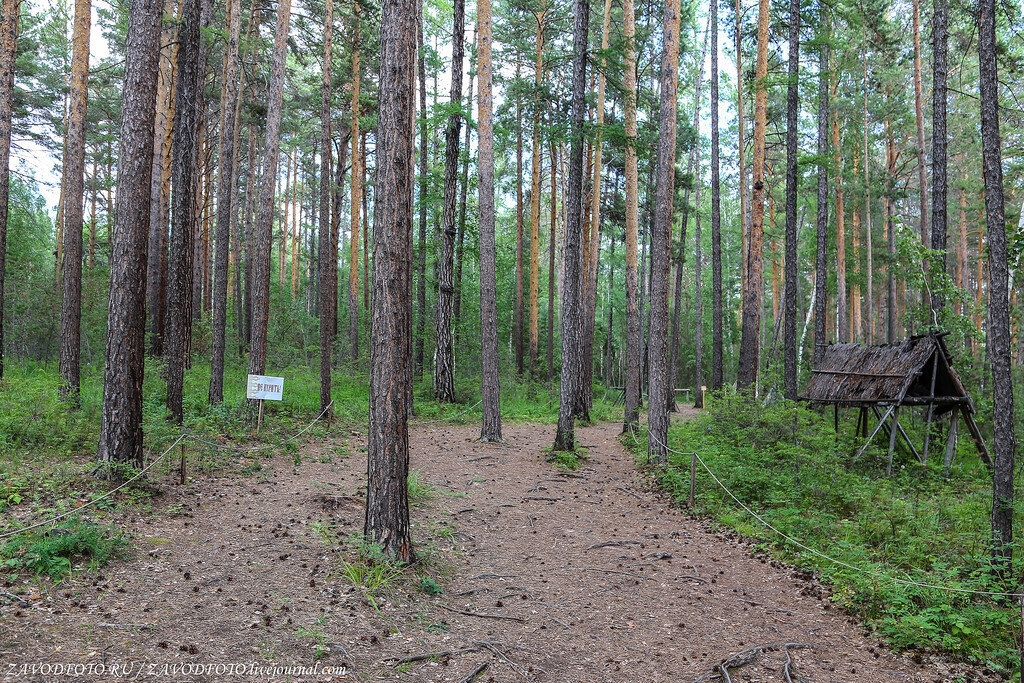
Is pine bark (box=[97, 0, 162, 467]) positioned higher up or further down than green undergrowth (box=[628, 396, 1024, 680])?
higher up

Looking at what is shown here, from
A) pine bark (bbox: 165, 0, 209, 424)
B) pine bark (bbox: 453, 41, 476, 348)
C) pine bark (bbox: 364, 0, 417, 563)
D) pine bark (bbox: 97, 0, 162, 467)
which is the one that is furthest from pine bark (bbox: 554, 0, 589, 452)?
pine bark (bbox: 97, 0, 162, 467)

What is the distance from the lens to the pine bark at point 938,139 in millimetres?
11836

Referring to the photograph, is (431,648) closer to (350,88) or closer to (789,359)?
(789,359)

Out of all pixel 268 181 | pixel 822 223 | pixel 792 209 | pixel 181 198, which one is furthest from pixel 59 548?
pixel 822 223

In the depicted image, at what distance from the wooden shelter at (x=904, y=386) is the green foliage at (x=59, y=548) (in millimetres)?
11172

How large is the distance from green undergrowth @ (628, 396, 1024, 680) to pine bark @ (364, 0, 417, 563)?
432cm

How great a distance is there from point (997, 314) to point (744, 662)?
3963mm

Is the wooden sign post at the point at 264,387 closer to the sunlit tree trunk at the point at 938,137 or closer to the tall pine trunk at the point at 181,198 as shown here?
the tall pine trunk at the point at 181,198

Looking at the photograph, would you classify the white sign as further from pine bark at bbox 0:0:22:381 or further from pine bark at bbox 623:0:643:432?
pine bark at bbox 623:0:643:432

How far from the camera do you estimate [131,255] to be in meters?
6.61

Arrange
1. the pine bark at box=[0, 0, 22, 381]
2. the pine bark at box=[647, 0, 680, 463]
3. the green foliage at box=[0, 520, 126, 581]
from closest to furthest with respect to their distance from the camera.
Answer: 1. the green foliage at box=[0, 520, 126, 581]
2. the pine bark at box=[0, 0, 22, 381]
3. the pine bark at box=[647, 0, 680, 463]

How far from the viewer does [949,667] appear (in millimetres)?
4168

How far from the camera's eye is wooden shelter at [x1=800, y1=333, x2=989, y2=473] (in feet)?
33.1

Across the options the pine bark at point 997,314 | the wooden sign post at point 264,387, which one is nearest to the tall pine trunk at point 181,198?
the wooden sign post at point 264,387
